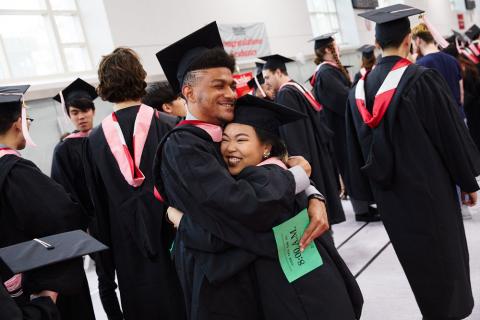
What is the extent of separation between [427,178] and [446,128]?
0.28 metres

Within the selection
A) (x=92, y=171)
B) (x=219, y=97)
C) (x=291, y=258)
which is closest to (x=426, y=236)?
(x=291, y=258)

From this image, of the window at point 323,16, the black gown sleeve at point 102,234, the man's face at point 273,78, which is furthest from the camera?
the window at point 323,16

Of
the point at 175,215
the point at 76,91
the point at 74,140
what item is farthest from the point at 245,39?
the point at 175,215

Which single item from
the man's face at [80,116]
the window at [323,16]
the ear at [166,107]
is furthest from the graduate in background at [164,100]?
the window at [323,16]

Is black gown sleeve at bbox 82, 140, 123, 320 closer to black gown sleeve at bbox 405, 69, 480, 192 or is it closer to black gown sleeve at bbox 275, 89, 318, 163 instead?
black gown sleeve at bbox 405, 69, 480, 192

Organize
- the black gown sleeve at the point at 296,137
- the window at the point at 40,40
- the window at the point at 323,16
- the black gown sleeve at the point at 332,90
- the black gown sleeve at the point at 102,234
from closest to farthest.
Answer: the black gown sleeve at the point at 102,234 < the black gown sleeve at the point at 296,137 < the black gown sleeve at the point at 332,90 < the window at the point at 40,40 < the window at the point at 323,16

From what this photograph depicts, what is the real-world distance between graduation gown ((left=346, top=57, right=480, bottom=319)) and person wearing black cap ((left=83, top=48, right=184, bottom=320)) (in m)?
1.22

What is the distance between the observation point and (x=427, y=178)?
252 cm

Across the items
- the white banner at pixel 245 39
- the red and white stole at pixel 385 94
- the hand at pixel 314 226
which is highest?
→ the white banner at pixel 245 39

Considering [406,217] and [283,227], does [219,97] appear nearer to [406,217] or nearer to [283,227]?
[283,227]

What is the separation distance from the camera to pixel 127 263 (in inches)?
105

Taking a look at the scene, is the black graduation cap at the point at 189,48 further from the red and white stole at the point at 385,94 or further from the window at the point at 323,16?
the window at the point at 323,16

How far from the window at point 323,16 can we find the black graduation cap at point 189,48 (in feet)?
39.9

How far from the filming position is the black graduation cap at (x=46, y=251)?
1.56m
